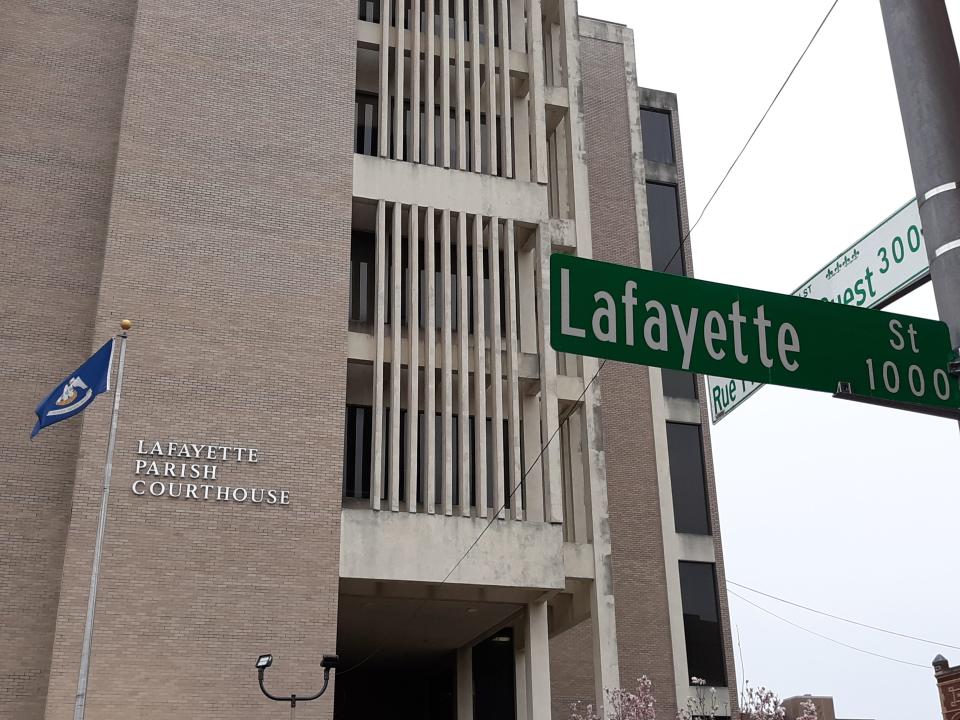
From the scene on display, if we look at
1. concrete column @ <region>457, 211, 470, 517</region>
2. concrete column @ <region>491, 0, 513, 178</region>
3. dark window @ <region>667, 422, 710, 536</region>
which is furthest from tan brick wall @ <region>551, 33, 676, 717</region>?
concrete column @ <region>457, 211, 470, 517</region>

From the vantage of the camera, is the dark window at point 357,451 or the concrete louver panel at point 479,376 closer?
the concrete louver panel at point 479,376

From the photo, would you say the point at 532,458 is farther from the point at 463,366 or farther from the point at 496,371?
the point at 463,366

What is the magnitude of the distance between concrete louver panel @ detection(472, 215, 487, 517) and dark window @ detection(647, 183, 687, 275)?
511 inches

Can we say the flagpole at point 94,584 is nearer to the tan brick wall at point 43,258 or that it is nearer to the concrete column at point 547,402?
the tan brick wall at point 43,258

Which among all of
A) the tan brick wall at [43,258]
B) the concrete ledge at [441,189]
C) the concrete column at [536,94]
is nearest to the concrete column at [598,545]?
the concrete ledge at [441,189]

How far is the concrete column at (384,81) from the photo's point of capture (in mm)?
27984

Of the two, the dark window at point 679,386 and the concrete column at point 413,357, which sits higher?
the dark window at point 679,386

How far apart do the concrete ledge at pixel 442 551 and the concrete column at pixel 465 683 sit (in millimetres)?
6721

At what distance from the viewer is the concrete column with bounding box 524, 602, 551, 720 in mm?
24922

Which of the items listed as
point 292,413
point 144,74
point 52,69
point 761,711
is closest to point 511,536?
point 292,413

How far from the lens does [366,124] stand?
29.6 m

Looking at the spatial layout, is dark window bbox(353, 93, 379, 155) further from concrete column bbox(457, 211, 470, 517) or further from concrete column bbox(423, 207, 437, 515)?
concrete column bbox(457, 211, 470, 517)

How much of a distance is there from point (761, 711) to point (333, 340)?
45.6 feet

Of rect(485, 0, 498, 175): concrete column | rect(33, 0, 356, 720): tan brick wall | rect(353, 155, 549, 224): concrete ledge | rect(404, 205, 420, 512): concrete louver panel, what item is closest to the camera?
rect(33, 0, 356, 720): tan brick wall
